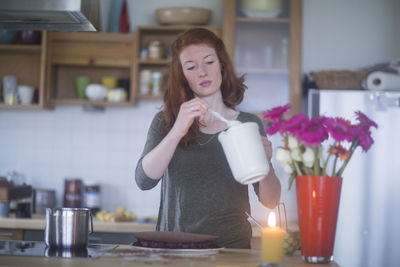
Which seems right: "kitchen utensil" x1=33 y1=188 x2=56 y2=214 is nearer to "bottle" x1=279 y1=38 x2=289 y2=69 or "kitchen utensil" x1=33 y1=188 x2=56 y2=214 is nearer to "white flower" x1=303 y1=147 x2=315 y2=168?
"bottle" x1=279 y1=38 x2=289 y2=69

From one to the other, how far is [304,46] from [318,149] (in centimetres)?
255

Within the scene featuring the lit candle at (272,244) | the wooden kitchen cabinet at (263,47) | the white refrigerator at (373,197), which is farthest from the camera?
the wooden kitchen cabinet at (263,47)

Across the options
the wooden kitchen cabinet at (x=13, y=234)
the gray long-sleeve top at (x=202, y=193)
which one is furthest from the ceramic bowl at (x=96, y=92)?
the gray long-sleeve top at (x=202, y=193)

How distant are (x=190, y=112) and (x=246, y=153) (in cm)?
25

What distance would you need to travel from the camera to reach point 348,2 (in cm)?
370

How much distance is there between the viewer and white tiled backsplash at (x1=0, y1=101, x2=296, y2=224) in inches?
144

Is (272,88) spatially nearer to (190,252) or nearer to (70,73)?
(70,73)

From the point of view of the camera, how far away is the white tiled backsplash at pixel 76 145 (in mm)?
3670

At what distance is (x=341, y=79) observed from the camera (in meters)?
3.20

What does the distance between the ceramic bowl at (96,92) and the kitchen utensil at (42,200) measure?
0.67 m

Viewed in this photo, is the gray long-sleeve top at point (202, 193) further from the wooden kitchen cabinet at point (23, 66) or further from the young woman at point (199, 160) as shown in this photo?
the wooden kitchen cabinet at point (23, 66)

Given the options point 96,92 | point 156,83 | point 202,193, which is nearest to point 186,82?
point 202,193

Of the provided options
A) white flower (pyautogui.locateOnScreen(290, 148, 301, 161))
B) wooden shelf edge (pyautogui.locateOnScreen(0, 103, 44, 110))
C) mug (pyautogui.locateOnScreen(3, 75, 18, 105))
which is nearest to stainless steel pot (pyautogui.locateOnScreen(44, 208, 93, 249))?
white flower (pyautogui.locateOnScreen(290, 148, 301, 161))

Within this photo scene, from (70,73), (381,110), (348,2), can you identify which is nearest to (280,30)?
(348,2)
